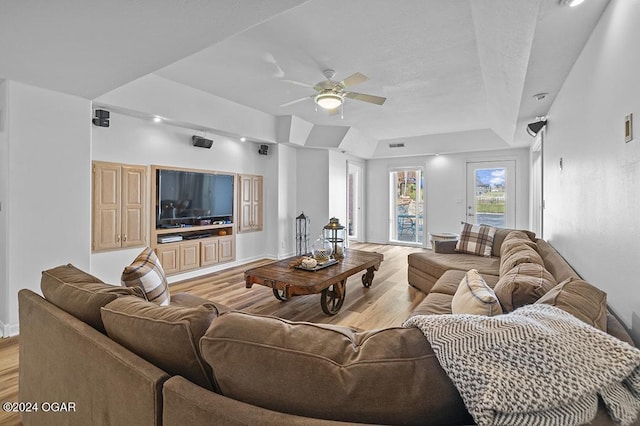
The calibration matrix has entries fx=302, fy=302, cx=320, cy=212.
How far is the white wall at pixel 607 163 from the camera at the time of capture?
1335 millimetres

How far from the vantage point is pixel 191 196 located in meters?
4.68

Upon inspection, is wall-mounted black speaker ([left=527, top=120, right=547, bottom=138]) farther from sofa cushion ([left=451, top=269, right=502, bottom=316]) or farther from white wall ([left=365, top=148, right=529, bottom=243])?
sofa cushion ([left=451, top=269, right=502, bottom=316])

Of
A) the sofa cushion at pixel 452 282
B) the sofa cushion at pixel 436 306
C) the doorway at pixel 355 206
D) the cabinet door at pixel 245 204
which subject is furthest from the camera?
the doorway at pixel 355 206

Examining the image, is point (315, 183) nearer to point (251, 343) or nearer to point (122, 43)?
point (122, 43)

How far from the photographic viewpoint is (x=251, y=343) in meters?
0.82

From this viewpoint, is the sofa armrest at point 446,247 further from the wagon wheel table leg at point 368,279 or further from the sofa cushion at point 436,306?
the sofa cushion at point 436,306

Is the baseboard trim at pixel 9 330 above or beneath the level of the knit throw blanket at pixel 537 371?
beneath

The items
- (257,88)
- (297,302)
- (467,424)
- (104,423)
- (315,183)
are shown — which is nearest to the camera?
(467,424)

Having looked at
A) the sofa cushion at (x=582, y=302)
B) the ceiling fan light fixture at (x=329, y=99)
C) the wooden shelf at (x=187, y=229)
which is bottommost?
the sofa cushion at (x=582, y=302)

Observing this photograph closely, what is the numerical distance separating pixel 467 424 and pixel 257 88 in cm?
421

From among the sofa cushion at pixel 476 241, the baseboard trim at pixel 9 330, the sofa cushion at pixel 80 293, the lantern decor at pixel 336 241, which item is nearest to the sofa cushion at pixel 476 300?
the sofa cushion at pixel 80 293

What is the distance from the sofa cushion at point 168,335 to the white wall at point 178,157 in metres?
3.29

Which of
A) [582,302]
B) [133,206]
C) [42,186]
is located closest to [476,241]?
[582,302]

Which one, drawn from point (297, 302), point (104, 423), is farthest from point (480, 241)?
point (104, 423)
